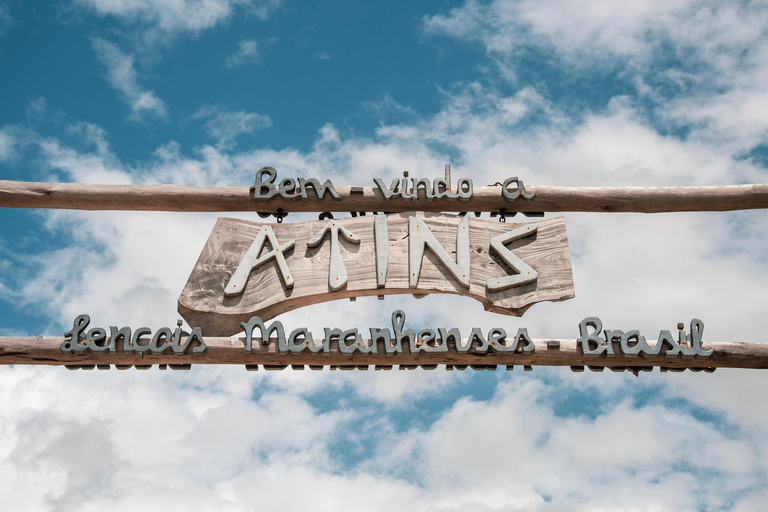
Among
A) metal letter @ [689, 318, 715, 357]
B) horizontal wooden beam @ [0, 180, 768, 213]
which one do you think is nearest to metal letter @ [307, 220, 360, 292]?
horizontal wooden beam @ [0, 180, 768, 213]

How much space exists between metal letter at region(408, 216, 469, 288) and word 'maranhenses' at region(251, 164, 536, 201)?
23 centimetres

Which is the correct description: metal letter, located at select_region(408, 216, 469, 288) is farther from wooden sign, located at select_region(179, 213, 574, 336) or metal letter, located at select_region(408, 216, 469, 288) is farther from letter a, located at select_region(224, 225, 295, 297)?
letter a, located at select_region(224, 225, 295, 297)

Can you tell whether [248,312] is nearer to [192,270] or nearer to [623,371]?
[192,270]

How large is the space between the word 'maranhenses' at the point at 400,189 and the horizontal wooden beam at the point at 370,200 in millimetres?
42

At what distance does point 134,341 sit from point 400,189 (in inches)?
86.9

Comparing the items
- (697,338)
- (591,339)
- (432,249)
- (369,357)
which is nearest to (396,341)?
(369,357)

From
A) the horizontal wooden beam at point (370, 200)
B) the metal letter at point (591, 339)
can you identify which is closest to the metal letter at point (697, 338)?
the metal letter at point (591, 339)

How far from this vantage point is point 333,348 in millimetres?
5863

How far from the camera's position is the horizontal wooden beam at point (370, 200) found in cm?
651

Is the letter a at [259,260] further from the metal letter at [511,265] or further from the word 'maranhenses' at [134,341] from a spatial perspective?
the metal letter at [511,265]

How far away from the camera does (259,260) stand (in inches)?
249

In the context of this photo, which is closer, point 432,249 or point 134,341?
point 134,341

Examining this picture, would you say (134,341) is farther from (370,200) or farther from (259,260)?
(370,200)

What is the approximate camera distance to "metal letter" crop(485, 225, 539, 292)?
622 cm
